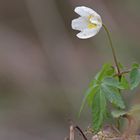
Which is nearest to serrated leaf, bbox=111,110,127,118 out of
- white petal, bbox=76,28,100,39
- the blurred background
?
white petal, bbox=76,28,100,39

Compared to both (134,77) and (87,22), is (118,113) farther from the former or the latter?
(87,22)

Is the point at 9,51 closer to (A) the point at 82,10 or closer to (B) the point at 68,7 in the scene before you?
(B) the point at 68,7

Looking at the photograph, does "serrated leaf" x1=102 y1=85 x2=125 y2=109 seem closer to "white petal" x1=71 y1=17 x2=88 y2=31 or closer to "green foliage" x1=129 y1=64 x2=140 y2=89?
"green foliage" x1=129 y1=64 x2=140 y2=89

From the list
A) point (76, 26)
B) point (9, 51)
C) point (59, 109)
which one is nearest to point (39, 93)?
point (59, 109)

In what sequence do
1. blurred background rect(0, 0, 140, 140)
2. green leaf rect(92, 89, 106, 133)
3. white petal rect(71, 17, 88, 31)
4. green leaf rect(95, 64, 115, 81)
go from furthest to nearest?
blurred background rect(0, 0, 140, 140) < white petal rect(71, 17, 88, 31) < green leaf rect(95, 64, 115, 81) < green leaf rect(92, 89, 106, 133)

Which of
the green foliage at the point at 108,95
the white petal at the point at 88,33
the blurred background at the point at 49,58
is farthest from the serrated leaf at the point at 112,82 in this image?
the blurred background at the point at 49,58

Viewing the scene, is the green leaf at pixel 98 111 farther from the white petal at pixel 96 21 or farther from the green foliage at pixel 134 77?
the white petal at pixel 96 21
